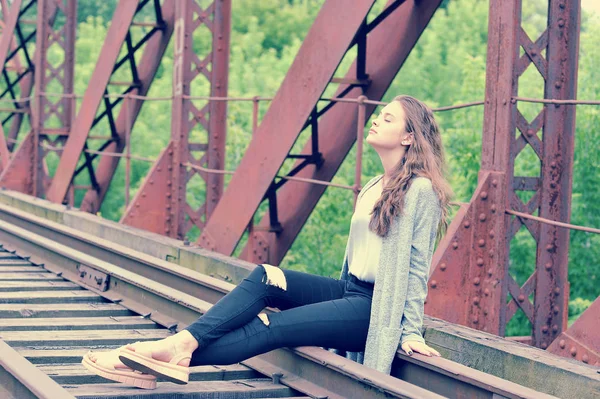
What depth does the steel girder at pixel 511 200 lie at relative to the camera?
217 inches

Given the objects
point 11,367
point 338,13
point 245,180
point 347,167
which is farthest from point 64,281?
point 347,167

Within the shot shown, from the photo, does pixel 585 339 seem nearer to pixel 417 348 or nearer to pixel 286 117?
pixel 417 348

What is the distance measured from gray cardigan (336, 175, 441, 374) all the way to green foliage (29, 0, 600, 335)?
4.66 metres

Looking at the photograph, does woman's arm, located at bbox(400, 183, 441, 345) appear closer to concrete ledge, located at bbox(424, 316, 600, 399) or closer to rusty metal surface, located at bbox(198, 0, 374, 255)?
concrete ledge, located at bbox(424, 316, 600, 399)

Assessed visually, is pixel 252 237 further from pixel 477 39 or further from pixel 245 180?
pixel 477 39

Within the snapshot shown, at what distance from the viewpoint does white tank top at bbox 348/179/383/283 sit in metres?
4.39

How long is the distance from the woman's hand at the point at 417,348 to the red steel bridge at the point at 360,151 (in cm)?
90

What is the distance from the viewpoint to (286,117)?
751 cm

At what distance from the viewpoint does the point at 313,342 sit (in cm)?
446

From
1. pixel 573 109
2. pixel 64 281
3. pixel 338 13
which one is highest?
pixel 338 13

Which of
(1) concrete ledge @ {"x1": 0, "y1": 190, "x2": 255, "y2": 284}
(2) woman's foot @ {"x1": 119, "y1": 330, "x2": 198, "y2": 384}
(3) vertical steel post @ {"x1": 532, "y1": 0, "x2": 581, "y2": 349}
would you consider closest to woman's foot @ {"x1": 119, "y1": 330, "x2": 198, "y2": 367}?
(2) woman's foot @ {"x1": 119, "y1": 330, "x2": 198, "y2": 384}

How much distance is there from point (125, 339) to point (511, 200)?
211cm

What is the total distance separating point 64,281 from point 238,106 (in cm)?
2862

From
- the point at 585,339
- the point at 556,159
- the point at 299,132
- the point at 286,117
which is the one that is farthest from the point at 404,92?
the point at 585,339
